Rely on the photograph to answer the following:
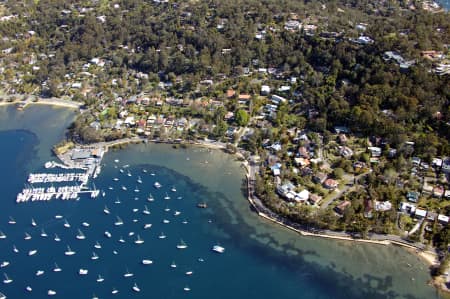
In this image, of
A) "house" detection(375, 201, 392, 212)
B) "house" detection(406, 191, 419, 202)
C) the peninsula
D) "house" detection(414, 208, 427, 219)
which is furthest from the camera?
the peninsula

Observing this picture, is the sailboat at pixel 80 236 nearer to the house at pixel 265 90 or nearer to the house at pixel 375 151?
the house at pixel 265 90

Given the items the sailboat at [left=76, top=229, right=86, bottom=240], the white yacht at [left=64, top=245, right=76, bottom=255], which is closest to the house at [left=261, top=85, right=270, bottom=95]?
the sailboat at [left=76, top=229, right=86, bottom=240]

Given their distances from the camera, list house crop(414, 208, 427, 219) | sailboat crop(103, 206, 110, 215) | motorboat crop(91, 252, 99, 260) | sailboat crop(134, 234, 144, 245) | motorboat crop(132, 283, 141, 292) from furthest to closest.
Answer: sailboat crop(103, 206, 110, 215) → house crop(414, 208, 427, 219) → sailboat crop(134, 234, 144, 245) → motorboat crop(91, 252, 99, 260) → motorboat crop(132, 283, 141, 292)

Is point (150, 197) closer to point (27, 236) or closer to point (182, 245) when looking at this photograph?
point (182, 245)

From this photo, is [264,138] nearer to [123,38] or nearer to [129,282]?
[129,282]

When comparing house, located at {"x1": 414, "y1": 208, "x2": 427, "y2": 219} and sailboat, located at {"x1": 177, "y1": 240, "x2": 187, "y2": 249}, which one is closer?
sailboat, located at {"x1": 177, "y1": 240, "x2": 187, "y2": 249}

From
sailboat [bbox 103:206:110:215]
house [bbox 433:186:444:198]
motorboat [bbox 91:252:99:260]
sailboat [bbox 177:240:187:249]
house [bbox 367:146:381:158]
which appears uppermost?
house [bbox 367:146:381:158]

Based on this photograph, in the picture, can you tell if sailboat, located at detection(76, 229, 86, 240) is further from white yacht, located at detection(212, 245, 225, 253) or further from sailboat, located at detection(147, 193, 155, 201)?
white yacht, located at detection(212, 245, 225, 253)

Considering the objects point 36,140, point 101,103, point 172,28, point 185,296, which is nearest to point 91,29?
point 172,28
